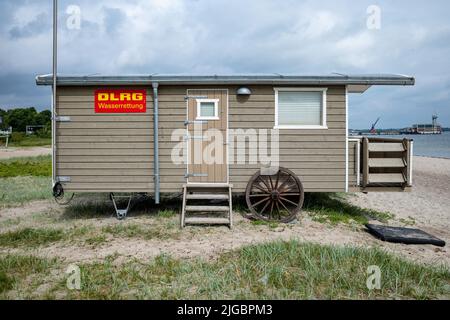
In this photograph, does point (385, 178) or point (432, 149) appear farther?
point (432, 149)

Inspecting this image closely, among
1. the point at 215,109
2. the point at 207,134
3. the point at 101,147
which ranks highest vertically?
the point at 215,109

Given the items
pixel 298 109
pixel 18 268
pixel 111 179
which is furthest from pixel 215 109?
pixel 18 268

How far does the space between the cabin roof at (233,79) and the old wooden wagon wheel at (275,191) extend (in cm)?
204

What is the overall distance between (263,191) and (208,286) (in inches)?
140

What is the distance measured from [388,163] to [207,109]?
423 centimetres

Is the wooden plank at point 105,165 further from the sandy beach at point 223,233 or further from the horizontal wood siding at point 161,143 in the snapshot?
the sandy beach at point 223,233

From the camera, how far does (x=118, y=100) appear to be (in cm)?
694

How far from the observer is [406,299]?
3.60m

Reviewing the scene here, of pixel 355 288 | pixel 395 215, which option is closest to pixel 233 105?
pixel 355 288

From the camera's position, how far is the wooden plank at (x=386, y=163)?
682 cm

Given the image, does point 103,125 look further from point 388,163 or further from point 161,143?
point 388,163
